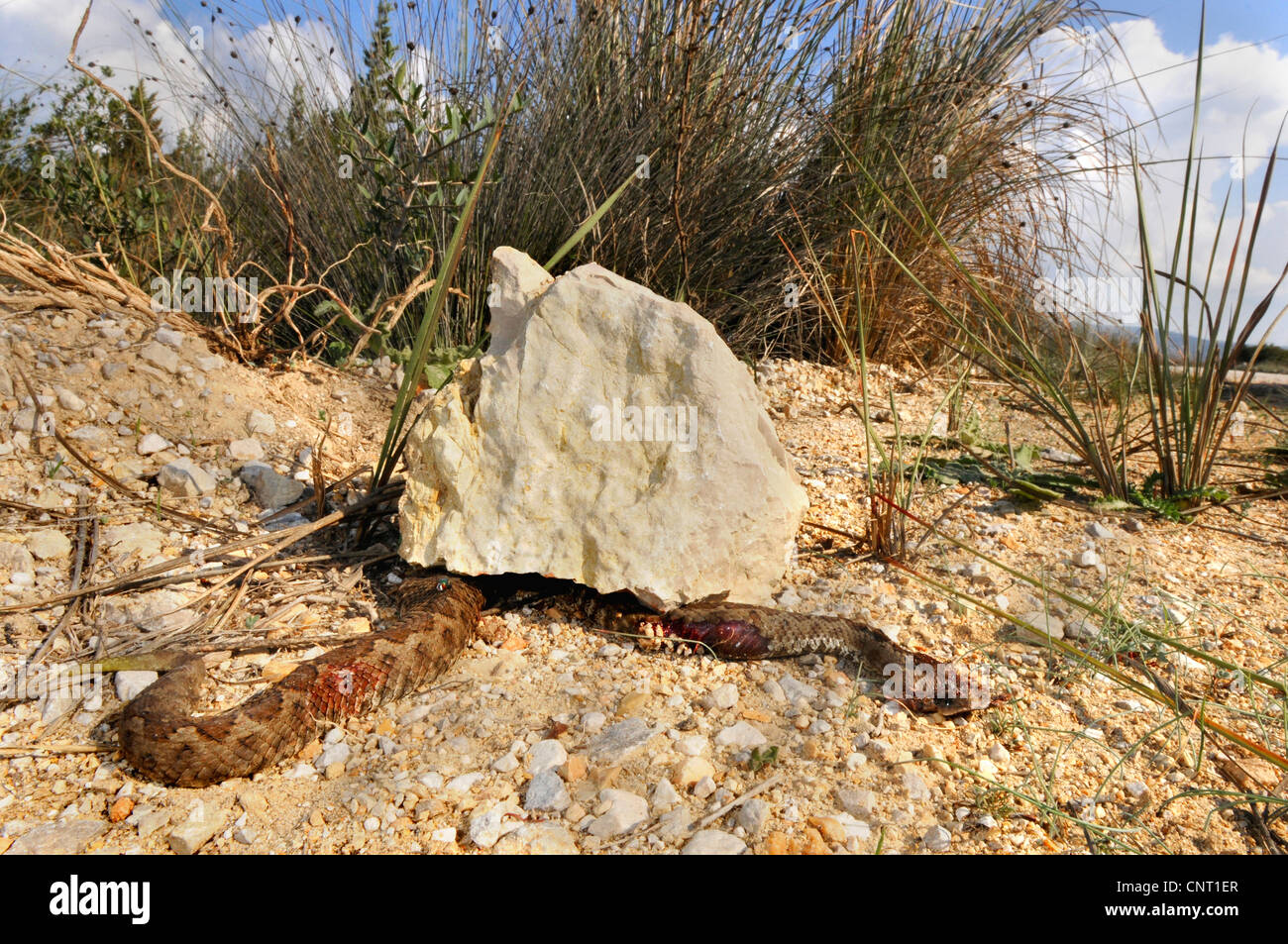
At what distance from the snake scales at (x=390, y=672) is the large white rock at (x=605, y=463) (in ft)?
0.34

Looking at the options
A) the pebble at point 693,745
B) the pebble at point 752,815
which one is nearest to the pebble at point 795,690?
the pebble at point 693,745

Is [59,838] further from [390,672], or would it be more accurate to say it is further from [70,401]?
[70,401]

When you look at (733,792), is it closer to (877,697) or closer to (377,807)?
(877,697)

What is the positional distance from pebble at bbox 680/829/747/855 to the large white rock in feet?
2.43

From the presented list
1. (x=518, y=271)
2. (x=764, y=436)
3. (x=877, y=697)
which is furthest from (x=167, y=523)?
(x=877, y=697)

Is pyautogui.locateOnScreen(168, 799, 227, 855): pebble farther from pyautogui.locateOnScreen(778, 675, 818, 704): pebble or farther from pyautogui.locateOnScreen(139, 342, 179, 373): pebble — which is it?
pyautogui.locateOnScreen(139, 342, 179, 373): pebble

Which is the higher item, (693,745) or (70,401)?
(70,401)

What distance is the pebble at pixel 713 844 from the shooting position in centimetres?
151

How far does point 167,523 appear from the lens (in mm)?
2600

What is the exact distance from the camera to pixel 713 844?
59.9 inches

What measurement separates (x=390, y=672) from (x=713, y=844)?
90cm

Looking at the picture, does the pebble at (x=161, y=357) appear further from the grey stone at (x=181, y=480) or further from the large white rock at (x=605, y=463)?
the large white rock at (x=605, y=463)

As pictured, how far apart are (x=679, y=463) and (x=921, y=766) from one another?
37.3 inches

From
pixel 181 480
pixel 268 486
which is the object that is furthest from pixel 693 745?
pixel 181 480
